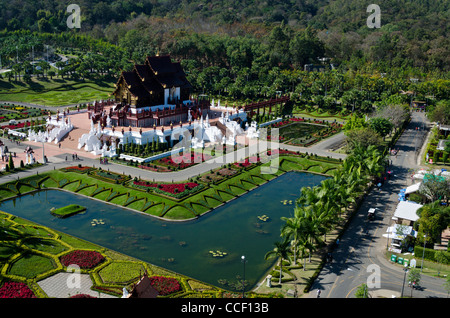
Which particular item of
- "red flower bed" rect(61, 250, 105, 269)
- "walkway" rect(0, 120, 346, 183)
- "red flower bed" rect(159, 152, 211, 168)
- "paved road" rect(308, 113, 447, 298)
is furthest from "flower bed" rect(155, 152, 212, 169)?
"red flower bed" rect(61, 250, 105, 269)

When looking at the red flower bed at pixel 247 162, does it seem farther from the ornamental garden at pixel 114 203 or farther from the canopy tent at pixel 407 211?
the canopy tent at pixel 407 211

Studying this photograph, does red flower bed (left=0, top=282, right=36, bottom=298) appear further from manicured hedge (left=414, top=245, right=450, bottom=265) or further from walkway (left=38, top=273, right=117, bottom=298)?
manicured hedge (left=414, top=245, right=450, bottom=265)

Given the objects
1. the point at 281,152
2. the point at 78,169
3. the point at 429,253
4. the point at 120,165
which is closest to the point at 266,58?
the point at 281,152

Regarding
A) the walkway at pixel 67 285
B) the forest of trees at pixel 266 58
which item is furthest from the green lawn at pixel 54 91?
the walkway at pixel 67 285

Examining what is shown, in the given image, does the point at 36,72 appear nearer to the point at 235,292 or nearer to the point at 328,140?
the point at 328,140

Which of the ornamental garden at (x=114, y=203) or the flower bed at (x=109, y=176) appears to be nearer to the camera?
the ornamental garden at (x=114, y=203)

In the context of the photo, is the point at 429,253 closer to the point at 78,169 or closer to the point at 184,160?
the point at 184,160

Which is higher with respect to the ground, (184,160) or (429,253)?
(184,160)
